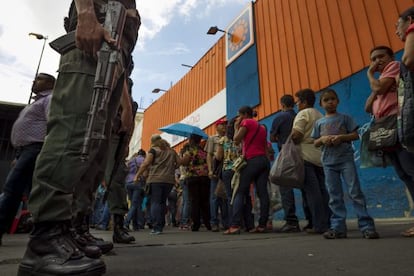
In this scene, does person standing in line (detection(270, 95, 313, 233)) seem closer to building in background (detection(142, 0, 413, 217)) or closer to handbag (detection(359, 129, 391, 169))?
handbag (detection(359, 129, 391, 169))

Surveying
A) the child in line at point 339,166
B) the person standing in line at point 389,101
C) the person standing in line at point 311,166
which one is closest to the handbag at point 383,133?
the person standing in line at point 389,101

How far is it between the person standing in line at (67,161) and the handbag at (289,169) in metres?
2.28

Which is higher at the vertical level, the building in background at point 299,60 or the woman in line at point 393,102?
the building in background at point 299,60

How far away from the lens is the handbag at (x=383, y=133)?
8.52 feet

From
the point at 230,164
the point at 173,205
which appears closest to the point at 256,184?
the point at 230,164

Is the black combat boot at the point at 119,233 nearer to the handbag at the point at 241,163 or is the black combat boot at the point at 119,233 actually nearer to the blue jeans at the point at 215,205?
the handbag at the point at 241,163

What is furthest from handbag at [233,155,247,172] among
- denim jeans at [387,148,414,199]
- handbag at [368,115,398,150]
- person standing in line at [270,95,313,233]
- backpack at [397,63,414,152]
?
backpack at [397,63,414,152]

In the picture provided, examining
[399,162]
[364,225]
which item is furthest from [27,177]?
[399,162]

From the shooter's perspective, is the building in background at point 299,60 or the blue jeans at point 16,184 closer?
the blue jeans at point 16,184

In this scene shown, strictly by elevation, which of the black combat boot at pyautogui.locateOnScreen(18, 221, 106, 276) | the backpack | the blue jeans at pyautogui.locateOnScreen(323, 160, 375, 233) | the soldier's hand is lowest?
the black combat boot at pyautogui.locateOnScreen(18, 221, 106, 276)

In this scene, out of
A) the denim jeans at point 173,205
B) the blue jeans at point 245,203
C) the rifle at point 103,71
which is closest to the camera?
the rifle at point 103,71

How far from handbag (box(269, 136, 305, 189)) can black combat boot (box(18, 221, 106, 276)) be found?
8.20 feet

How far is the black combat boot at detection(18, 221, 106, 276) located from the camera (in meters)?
1.16

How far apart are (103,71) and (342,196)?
8.19ft
